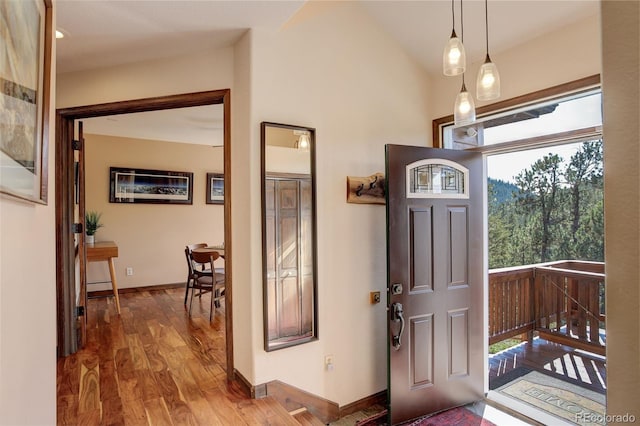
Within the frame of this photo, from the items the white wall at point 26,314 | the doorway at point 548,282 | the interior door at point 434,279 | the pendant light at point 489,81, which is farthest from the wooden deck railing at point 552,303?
the white wall at point 26,314

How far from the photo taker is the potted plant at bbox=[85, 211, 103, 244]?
191 inches

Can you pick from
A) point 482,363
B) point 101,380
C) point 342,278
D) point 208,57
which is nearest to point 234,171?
point 208,57

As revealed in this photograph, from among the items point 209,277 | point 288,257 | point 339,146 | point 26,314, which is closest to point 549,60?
point 339,146

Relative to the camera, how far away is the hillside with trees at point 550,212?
8.14ft

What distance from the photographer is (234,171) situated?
244cm

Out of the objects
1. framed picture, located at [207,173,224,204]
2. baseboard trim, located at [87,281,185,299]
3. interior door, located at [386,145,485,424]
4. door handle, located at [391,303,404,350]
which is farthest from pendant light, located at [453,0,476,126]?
baseboard trim, located at [87,281,185,299]

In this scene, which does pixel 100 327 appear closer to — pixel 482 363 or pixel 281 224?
pixel 281 224

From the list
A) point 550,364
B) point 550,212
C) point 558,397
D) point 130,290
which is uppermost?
point 550,212

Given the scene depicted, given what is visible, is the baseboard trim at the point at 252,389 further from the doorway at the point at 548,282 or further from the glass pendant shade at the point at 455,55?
the glass pendant shade at the point at 455,55

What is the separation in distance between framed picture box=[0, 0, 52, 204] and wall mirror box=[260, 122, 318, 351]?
1234 mm

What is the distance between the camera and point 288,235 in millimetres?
2385

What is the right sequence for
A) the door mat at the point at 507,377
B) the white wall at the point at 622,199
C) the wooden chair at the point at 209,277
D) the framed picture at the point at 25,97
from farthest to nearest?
1. the wooden chair at the point at 209,277
2. the door mat at the point at 507,377
3. the framed picture at the point at 25,97
4. the white wall at the point at 622,199

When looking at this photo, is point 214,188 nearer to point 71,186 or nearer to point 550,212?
point 71,186

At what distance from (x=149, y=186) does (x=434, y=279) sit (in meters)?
4.80
